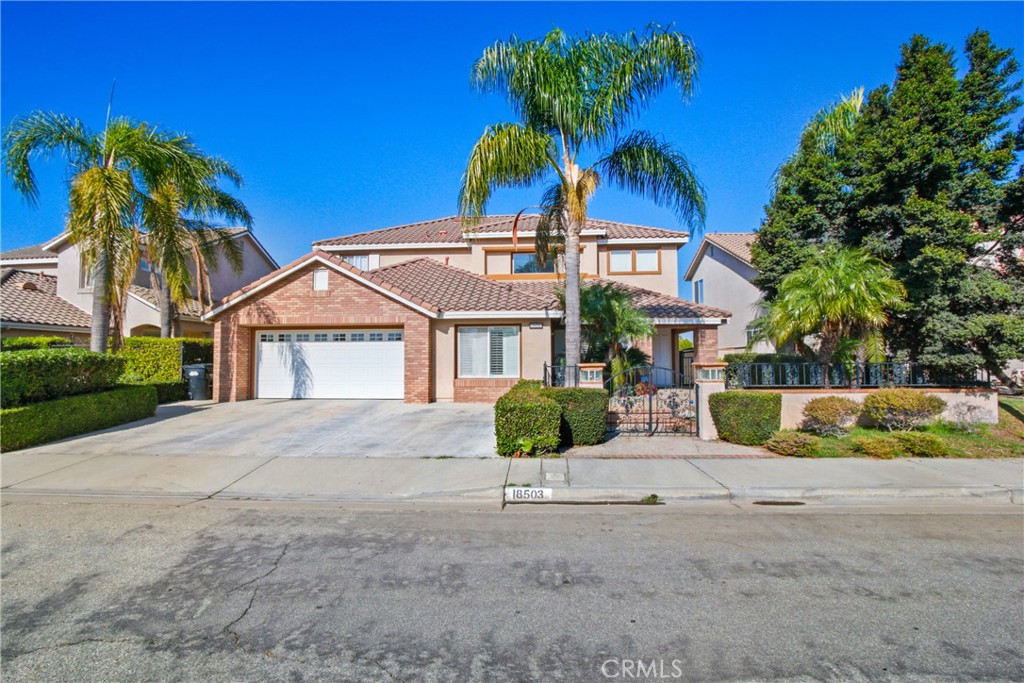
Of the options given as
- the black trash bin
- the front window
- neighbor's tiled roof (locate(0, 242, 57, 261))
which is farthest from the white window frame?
neighbor's tiled roof (locate(0, 242, 57, 261))

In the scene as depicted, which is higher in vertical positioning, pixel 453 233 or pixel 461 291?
pixel 453 233

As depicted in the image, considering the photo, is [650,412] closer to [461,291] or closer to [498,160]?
[498,160]

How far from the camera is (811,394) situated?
1116 centimetres

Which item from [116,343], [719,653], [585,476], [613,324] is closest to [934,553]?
[719,653]

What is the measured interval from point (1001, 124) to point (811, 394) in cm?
764

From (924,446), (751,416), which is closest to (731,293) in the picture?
(751,416)

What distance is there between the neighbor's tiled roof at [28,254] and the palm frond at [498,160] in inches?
1000

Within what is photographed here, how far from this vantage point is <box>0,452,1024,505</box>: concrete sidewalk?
725cm

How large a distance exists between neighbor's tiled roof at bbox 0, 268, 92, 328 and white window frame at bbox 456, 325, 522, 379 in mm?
16492

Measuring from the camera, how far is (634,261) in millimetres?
22359

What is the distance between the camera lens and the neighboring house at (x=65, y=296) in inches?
802

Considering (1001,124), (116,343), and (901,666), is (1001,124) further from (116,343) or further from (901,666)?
(116,343)

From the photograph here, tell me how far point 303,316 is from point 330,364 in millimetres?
1773

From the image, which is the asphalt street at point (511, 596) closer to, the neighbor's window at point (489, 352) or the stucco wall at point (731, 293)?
the neighbor's window at point (489, 352)
